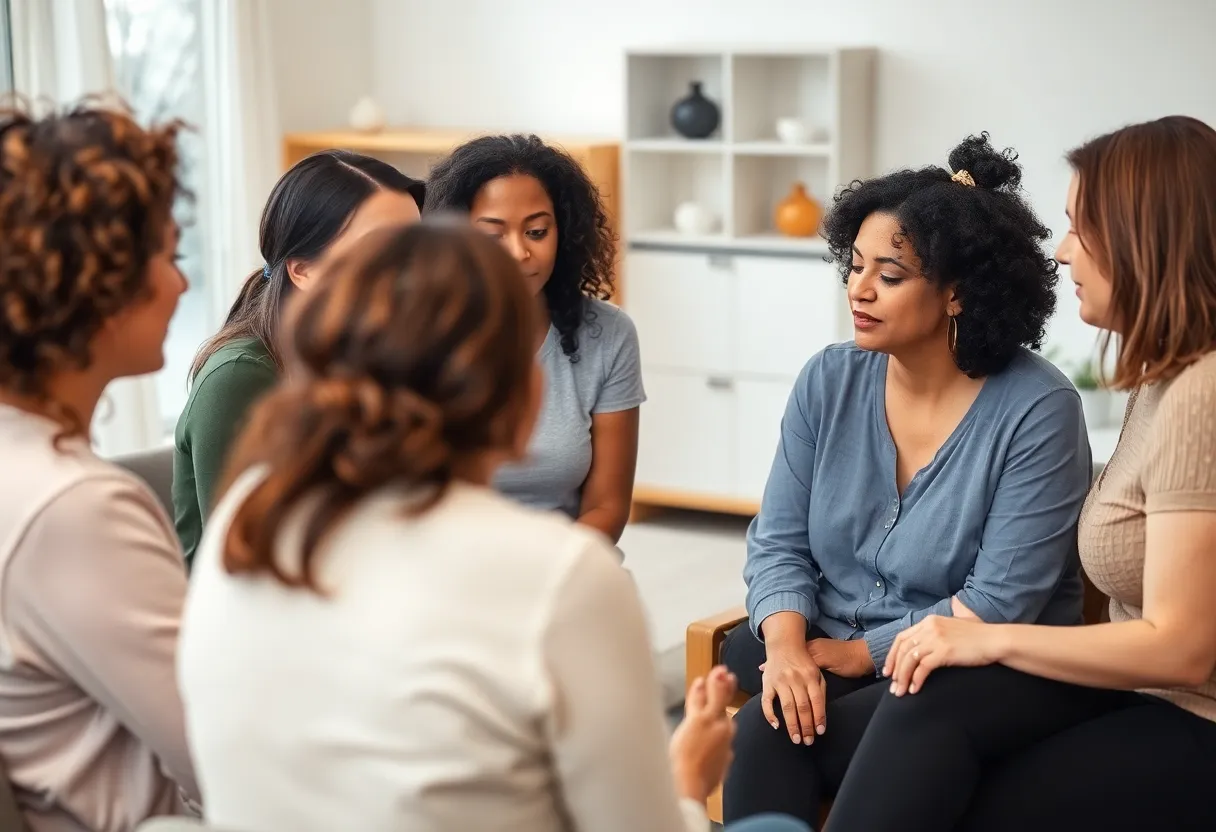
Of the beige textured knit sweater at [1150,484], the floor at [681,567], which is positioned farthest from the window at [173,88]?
the beige textured knit sweater at [1150,484]

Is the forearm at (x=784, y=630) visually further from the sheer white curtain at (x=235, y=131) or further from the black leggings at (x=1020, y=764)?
the sheer white curtain at (x=235, y=131)

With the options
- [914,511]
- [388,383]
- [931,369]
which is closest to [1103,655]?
[914,511]

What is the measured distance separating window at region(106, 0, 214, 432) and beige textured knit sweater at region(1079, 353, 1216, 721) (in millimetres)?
3403

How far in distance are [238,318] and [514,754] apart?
1.34m

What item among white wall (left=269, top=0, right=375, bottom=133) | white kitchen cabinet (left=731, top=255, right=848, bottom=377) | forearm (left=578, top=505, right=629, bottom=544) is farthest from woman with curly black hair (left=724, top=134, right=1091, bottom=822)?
white wall (left=269, top=0, right=375, bottom=133)

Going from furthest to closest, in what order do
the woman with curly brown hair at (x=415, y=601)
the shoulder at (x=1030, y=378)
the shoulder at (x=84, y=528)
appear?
the shoulder at (x=1030, y=378) → the shoulder at (x=84, y=528) → the woman with curly brown hair at (x=415, y=601)

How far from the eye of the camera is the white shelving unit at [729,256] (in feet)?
15.3

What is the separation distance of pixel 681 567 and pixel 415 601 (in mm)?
3524

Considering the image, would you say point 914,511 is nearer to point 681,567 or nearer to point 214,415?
point 214,415

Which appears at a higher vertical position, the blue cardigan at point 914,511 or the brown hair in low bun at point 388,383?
the brown hair in low bun at point 388,383

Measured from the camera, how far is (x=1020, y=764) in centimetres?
193

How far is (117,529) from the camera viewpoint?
132 cm

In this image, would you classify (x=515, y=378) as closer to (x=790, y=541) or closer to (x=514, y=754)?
(x=514, y=754)

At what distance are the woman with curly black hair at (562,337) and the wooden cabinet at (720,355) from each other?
2.17 meters
